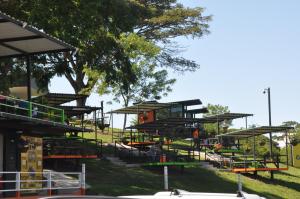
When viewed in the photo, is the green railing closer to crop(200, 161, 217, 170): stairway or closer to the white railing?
the white railing

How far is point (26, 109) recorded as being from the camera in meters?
22.8

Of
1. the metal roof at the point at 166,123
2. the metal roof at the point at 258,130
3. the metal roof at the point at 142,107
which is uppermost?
the metal roof at the point at 142,107

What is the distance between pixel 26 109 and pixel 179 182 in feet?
35.1

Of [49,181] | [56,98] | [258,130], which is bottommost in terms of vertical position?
[49,181]

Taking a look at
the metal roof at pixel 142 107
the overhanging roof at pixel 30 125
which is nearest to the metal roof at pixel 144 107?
the metal roof at pixel 142 107

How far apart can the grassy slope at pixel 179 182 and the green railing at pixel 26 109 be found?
355 centimetres

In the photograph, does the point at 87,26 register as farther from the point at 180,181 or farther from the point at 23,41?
the point at 180,181

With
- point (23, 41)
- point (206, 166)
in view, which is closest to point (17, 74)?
point (23, 41)

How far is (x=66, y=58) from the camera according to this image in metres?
34.7

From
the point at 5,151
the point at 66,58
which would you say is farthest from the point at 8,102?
the point at 66,58

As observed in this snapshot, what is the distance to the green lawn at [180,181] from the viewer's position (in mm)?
26786

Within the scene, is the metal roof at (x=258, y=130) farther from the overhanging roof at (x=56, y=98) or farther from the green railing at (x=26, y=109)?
the green railing at (x=26, y=109)

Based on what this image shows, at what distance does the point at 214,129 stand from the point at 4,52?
34.4 m

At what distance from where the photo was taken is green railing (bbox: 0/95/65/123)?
22297 mm
